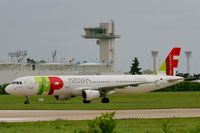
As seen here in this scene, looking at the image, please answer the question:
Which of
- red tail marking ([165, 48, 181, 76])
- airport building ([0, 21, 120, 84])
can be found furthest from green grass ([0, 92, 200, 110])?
airport building ([0, 21, 120, 84])

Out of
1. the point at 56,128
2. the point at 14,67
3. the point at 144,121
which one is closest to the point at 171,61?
the point at 144,121

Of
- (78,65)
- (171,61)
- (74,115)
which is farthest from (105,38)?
(74,115)

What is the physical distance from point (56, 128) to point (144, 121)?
586 cm

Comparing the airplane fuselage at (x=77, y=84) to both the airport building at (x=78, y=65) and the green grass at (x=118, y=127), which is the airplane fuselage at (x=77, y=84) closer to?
the green grass at (x=118, y=127)

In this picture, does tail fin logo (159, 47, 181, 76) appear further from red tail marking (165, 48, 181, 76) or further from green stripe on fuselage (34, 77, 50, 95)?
green stripe on fuselage (34, 77, 50, 95)

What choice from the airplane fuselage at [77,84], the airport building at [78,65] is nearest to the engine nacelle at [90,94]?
the airplane fuselage at [77,84]

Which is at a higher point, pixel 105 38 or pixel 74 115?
pixel 105 38

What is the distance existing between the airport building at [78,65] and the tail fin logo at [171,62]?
201 feet

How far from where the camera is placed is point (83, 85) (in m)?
67.3

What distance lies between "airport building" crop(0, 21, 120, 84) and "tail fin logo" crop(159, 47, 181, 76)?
2409 inches

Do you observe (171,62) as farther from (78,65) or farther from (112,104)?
(78,65)

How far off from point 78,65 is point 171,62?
74.6 meters

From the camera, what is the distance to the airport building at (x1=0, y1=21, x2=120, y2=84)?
13600cm

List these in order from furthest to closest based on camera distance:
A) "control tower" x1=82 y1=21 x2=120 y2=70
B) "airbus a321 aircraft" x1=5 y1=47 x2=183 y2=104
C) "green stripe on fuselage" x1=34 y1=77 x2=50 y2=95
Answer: "control tower" x1=82 y1=21 x2=120 y2=70
"green stripe on fuselage" x1=34 y1=77 x2=50 y2=95
"airbus a321 aircraft" x1=5 y1=47 x2=183 y2=104
